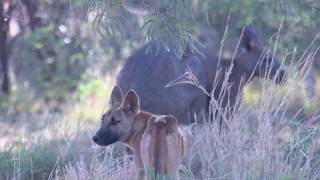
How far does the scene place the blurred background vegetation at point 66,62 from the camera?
11.7 metres

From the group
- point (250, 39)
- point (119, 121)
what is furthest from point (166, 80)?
point (119, 121)

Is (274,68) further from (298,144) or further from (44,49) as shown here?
(44,49)

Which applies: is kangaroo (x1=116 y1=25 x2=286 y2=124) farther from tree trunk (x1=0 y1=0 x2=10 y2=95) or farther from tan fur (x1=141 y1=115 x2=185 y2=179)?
tree trunk (x1=0 y1=0 x2=10 y2=95)

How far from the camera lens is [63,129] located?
38.1ft

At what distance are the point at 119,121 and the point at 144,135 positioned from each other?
19.3 inches

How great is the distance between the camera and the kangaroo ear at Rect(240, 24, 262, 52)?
12781 millimetres

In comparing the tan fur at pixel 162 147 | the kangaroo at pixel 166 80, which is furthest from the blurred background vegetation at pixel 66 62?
the tan fur at pixel 162 147

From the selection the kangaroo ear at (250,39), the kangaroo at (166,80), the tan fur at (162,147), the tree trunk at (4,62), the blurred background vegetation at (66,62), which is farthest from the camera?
the tree trunk at (4,62)

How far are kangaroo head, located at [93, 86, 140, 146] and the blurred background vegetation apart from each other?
1.40 m

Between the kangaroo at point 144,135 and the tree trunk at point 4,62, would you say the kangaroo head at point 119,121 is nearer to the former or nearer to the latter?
the kangaroo at point 144,135

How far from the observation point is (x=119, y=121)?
29.6 feet

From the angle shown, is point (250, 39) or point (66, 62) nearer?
point (250, 39)

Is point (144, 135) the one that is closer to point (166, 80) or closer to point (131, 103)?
point (131, 103)

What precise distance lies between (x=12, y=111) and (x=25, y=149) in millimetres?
6177
